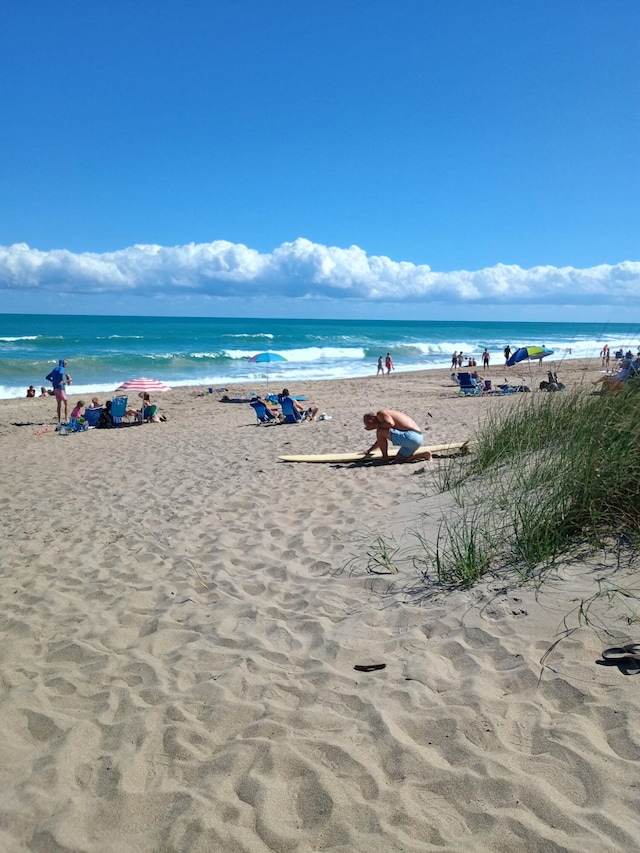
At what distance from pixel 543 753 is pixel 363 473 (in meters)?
5.13

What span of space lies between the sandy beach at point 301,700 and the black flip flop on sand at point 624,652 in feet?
0.20

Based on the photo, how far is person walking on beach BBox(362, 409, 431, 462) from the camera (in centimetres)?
775

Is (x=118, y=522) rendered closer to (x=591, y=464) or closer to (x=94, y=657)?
(x=94, y=657)

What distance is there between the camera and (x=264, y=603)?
399cm

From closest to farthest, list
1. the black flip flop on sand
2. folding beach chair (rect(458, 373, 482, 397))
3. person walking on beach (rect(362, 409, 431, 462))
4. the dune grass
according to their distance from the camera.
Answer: the black flip flop on sand → the dune grass → person walking on beach (rect(362, 409, 431, 462)) → folding beach chair (rect(458, 373, 482, 397))

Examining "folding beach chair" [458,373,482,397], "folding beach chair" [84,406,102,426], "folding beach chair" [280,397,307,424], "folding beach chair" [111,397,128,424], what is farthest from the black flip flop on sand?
"folding beach chair" [458,373,482,397]

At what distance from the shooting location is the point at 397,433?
7.84 meters

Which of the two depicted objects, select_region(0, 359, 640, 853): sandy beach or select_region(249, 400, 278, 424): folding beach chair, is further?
select_region(249, 400, 278, 424): folding beach chair

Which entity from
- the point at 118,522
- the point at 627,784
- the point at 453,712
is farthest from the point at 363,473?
the point at 627,784

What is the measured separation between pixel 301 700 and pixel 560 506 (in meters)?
2.07

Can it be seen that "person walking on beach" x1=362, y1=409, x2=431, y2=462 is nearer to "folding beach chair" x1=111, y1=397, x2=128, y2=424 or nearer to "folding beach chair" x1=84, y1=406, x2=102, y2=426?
"folding beach chair" x1=111, y1=397, x2=128, y2=424

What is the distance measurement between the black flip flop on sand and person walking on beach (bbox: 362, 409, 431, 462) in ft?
15.9

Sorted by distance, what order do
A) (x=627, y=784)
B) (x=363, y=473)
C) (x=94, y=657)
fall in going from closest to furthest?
(x=627, y=784)
(x=94, y=657)
(x=363, y=473)

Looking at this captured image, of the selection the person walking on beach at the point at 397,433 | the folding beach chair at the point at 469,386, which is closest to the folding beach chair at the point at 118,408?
the person walking on beach at the point at 397,433
